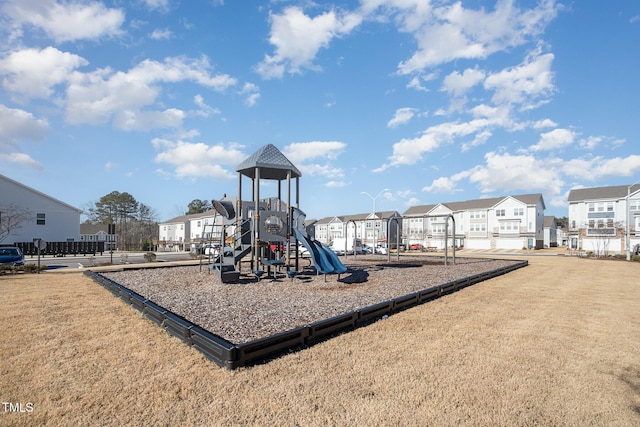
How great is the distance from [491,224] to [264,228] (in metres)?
61.6

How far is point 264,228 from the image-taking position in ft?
46.4

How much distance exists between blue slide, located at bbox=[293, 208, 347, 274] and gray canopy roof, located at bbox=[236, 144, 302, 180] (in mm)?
1984

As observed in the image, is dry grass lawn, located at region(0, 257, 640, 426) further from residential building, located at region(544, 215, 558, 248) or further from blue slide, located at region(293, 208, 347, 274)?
residential building, located at region(544, 215, 558, 248)

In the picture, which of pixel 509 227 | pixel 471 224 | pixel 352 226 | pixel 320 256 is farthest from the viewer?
pixel 352 226

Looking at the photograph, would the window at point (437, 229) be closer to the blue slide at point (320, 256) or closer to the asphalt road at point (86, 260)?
the asphalt road at point (86, 260)

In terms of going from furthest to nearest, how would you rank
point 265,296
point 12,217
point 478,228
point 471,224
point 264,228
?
1. point 471,224
2. point 478,228
3. point 12,217
4. point 264,228
5. point 265,296

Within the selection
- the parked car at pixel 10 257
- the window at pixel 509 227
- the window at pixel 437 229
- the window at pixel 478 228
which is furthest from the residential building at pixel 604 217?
the parked car at pixel 10 257

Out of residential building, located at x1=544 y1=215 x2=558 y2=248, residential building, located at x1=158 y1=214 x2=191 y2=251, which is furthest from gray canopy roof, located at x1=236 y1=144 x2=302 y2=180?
residential building, located at x1=544 y1=215 x2=558 y2=248

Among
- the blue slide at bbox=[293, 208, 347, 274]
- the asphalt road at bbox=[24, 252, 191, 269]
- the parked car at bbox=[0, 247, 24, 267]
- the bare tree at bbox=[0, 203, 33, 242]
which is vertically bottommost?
the asphalt road at bbox=[24, 252, 191, 269]

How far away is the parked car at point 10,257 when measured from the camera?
1994 cm

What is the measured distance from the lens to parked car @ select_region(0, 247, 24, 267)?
19.9m

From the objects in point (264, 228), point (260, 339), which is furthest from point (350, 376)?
point (264, 228)

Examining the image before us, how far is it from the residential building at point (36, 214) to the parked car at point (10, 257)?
2004 cm

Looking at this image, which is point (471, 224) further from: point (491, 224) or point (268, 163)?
point (268, 163)
